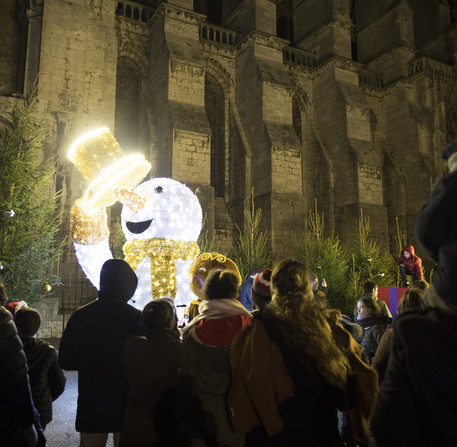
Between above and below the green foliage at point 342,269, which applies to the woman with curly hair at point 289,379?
below

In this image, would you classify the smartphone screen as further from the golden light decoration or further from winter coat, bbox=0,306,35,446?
winter coat, bbox=0,306,35,446

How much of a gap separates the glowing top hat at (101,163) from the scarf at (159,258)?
48 cm

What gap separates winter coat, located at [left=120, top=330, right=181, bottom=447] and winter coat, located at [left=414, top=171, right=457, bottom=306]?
4.98ft

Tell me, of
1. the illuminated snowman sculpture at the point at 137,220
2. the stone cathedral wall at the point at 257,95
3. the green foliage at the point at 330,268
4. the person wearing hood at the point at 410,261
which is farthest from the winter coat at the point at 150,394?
the green foliage at the point at 330,268

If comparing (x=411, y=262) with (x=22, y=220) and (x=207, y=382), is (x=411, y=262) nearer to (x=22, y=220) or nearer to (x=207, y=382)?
(x=207, y=382)

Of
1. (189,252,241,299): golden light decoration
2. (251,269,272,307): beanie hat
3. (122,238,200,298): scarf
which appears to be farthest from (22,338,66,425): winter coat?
(251,269,272,307): beanie hat

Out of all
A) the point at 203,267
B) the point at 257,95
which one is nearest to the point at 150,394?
the point at 203,267

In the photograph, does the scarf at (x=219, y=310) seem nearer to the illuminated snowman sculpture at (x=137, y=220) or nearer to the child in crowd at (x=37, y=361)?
the child in crowd at (x=37, y=361)

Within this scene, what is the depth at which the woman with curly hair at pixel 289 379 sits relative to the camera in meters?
1.80

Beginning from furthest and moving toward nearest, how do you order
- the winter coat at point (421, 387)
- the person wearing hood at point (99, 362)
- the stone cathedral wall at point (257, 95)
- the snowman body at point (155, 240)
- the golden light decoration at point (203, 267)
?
the stone cathedral wall at point (257, 95)
the snowman body at point (155, 240)
the golden light decoration at point (203, 267)
the person wearing hood at point (99, 362)
the winter coat at point (421, 387)

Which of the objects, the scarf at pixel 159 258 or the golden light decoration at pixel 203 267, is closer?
the golden light decoration at pixel 203 267

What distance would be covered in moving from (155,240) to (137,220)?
0.81 feet

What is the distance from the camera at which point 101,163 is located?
3385 mm

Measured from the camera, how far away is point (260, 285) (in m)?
2.71
